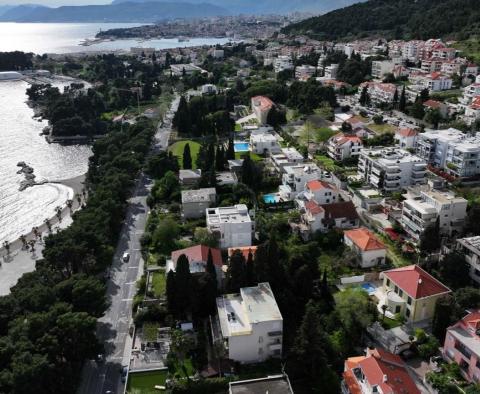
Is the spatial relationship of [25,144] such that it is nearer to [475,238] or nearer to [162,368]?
[162,368]

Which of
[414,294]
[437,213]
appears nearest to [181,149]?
[437,213]

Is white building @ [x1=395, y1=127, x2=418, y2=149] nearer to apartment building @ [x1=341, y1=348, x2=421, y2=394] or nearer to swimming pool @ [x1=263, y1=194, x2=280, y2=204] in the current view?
swimming pool @ [x1=263, y1=194, x2=280, y2=204]

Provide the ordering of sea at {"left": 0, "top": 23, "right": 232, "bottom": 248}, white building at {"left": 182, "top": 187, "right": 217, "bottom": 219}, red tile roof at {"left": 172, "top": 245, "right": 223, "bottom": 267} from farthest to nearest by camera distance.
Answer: sea at {"left": 0, "top": 23, "right": 232, "bottom": 248}
white building at {"left": 182, "top": 187, "right": 217, "bottom": 219}
red tile roof at {"left": 172, "top": 245, "right": 223, "bottom": 267}

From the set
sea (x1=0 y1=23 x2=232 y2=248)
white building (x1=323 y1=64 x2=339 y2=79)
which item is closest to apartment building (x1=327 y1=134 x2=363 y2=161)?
sea (x1=0 y1=23 x2=232 y2=248)

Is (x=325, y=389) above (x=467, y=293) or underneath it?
underneath

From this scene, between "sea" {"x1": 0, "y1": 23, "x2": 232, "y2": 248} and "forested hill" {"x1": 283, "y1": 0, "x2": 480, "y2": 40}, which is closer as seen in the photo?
"sea" {"x1": 0, "y1": 23, "x2": 232, "y2": 248}

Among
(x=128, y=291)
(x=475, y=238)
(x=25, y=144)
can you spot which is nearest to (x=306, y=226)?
(x=475, y=238)
